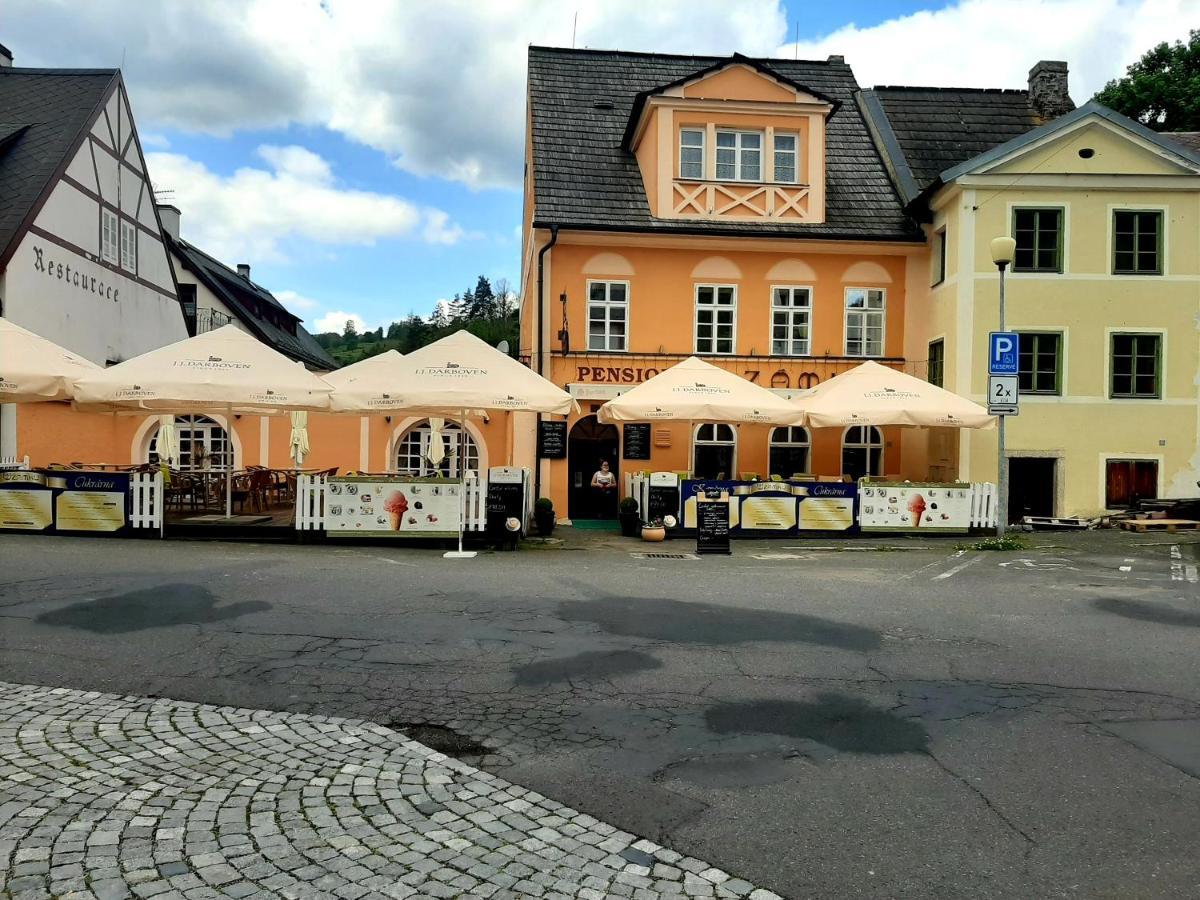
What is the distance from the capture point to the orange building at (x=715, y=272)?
2048 centimetres

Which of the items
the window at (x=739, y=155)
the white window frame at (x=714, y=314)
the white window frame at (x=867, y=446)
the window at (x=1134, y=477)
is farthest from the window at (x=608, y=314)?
the window at (x=1134, y=477)

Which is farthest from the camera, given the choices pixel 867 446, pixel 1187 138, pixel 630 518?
pixel 1187 138

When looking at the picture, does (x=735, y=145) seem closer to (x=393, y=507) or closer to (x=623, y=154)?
(x=623, y=154)

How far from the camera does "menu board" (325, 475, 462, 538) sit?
48.8ft

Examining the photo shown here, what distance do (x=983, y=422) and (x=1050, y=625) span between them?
949 centimetres

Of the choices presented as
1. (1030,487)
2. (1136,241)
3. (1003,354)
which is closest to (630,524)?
(1003,354)

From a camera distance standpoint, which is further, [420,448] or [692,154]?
[420,448]

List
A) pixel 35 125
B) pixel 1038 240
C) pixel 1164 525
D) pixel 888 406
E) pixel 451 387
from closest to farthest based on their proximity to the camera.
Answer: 1. pixel 451 387
2. pixel 888 406
3. pixel 1164 525
4. pixel 1038 240
5. pixel 35 125

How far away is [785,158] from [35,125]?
19.7 meters

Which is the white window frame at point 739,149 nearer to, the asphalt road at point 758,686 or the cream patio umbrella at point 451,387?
the cream patio umbrella at point 451,387

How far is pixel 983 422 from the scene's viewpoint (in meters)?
17.5

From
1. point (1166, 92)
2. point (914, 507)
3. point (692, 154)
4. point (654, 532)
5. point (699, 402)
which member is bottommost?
point (654, 532)

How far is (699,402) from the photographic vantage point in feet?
55.1

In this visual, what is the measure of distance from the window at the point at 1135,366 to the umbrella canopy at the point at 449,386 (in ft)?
42.0
